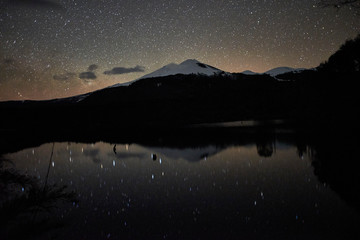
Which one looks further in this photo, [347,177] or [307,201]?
[347,177]

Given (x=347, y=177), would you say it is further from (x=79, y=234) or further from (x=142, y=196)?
(x=79, y=234)

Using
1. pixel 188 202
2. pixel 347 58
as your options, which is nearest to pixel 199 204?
pixel 188 202

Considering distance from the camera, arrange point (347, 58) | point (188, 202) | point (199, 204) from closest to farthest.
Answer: point (199, 204) → point (188, 202) → point (347, 58)

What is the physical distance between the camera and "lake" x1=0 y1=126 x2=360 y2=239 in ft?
12.0

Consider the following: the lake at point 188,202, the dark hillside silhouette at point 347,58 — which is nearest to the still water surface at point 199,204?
the lake at point 188,202

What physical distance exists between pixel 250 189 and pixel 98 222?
914cm

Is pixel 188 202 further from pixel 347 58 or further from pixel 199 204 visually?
pixel 347 58

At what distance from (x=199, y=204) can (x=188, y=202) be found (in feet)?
2.25

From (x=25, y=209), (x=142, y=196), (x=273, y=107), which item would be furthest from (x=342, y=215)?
(x=273, y=107)

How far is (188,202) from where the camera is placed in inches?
528

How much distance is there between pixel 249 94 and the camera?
584 ft

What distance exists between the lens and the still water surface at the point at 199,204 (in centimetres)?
949

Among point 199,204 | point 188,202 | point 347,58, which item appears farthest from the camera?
point 347,58

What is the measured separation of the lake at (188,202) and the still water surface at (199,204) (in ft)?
0.12
